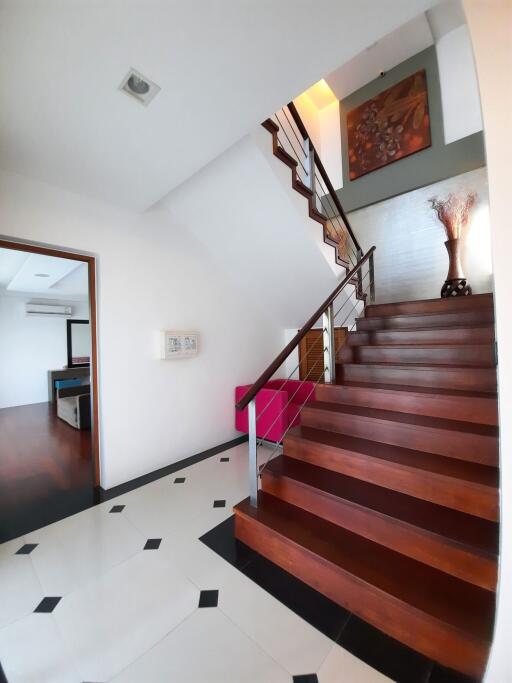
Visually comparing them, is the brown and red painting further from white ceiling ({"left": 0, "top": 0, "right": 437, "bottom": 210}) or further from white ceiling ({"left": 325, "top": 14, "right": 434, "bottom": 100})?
white ceiling ({"left": 0, "top": 0, "right": 437, "bottom": 210})

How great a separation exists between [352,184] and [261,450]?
487cm

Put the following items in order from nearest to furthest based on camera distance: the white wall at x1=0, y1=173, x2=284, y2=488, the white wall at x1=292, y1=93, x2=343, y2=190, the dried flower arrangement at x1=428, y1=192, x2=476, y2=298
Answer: the white wall at x1=0, y1=173, x2=284, y2=488
the dried flower arrangement at x1=428, y1=192, x2=476, y2=298
the white wall at x1=292, y1=93, x2=343, y2=190

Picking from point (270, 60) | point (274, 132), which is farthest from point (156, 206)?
point (270, 60)

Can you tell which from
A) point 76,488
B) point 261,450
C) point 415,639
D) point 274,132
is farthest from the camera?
point 261,450

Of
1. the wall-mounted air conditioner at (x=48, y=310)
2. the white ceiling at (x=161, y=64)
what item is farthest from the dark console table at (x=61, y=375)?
the white ceiling at (x=161, y=64)

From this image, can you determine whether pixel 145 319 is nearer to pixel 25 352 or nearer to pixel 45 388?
pixel 25 352

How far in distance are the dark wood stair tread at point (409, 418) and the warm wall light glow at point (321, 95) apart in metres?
5.98

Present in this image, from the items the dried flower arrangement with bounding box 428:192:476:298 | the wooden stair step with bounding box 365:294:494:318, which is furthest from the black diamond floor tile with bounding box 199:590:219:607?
the dried flower arrangement with bounding box 428:192:476:298

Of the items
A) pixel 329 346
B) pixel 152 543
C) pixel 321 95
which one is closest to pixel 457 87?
pixel 321 95

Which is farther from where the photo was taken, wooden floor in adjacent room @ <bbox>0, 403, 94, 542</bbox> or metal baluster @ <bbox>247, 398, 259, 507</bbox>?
wooden floor in adjacent room @ <bbox>0, 403, 94, 542</bbox>

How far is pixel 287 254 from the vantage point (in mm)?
3250

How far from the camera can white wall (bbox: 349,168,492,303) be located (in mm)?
3830

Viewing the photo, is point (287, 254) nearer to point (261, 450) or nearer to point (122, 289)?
point (122, 289)

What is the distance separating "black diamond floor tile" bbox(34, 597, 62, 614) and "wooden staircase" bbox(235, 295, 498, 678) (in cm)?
112
